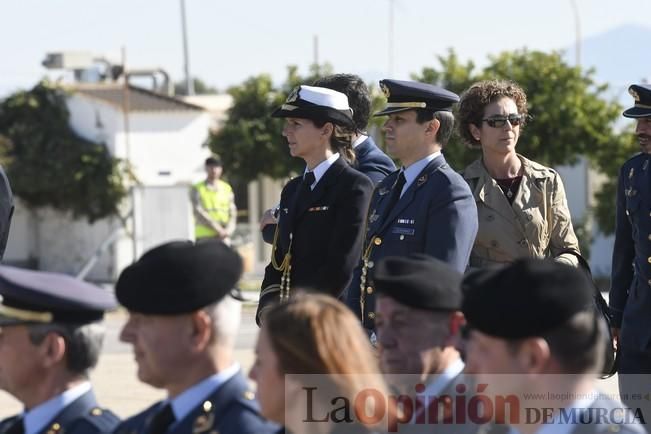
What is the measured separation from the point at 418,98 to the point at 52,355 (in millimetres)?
2422

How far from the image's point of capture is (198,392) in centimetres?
379

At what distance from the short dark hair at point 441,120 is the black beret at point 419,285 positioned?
1.99 meters

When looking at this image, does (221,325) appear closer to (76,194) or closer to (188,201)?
(188,201)

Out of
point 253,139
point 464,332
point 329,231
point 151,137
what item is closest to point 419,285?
point 464,332

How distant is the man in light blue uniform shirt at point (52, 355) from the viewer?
4109mm

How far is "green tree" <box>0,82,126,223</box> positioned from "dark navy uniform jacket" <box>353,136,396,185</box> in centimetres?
2063

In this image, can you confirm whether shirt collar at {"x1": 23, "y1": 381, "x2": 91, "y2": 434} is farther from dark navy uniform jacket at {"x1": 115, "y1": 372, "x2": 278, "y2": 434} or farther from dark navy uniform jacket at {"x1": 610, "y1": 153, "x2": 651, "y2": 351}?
dark navy uniform jacket at {"x1": 610, "y1": 153, "x2": 651, "y2": 351}

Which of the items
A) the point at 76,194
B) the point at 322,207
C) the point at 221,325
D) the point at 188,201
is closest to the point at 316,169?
the point at 322,207

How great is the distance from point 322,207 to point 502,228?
0.80 metres

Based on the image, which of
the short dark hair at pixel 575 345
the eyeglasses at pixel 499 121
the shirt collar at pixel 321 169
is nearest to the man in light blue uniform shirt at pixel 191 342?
the short dark hair at pixel 575 345

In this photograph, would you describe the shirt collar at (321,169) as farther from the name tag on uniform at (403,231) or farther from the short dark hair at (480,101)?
the short dark hair at (480,101)

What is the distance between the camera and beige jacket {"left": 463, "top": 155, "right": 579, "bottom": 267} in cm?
629

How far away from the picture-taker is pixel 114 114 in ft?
91.9

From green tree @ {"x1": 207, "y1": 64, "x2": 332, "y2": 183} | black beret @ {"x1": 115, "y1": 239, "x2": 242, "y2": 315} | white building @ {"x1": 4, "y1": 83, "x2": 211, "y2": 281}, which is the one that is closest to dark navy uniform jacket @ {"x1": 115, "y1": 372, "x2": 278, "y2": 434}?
black beret @ {"x1": 115, "y1": 239, "x2": 242, "y2": 315}
